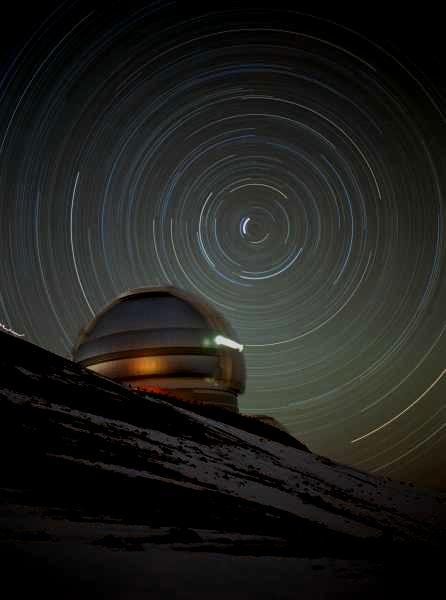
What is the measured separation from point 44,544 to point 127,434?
16.1 ft

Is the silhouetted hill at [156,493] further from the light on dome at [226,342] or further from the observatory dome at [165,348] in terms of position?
the light on dome at [226,342]

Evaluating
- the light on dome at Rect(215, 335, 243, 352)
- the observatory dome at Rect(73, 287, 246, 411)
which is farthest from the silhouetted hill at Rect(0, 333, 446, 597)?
the light on dome at Rect(215, 335, 243, 352)

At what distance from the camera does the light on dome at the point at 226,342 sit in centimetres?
1892

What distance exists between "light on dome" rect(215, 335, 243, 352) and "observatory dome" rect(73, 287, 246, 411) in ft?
0.14

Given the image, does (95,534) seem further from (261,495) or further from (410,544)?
(410,544)

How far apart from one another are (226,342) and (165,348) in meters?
2.84

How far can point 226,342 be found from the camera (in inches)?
760

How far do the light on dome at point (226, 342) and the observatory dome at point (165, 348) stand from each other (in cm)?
4

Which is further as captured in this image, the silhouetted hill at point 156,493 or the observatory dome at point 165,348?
the observatory dome at point 165,348

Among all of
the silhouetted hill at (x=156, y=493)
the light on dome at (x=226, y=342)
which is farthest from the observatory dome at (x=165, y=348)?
the silhouetted hill at (x=156, y=493)

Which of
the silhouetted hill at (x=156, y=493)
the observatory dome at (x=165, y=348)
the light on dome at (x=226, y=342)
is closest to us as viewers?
the silhouetted hill at (x=156, y=493)

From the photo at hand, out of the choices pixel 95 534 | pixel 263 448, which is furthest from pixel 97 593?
pixel 263 448

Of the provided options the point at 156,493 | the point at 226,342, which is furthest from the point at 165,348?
the point at 156,493

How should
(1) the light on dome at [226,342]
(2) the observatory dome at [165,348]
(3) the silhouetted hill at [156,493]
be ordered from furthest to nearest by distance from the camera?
(1) the light on dome at [226,342] < (2) the observatory dome at [165,348] < (3) the silhouetted hill at [156,493]
